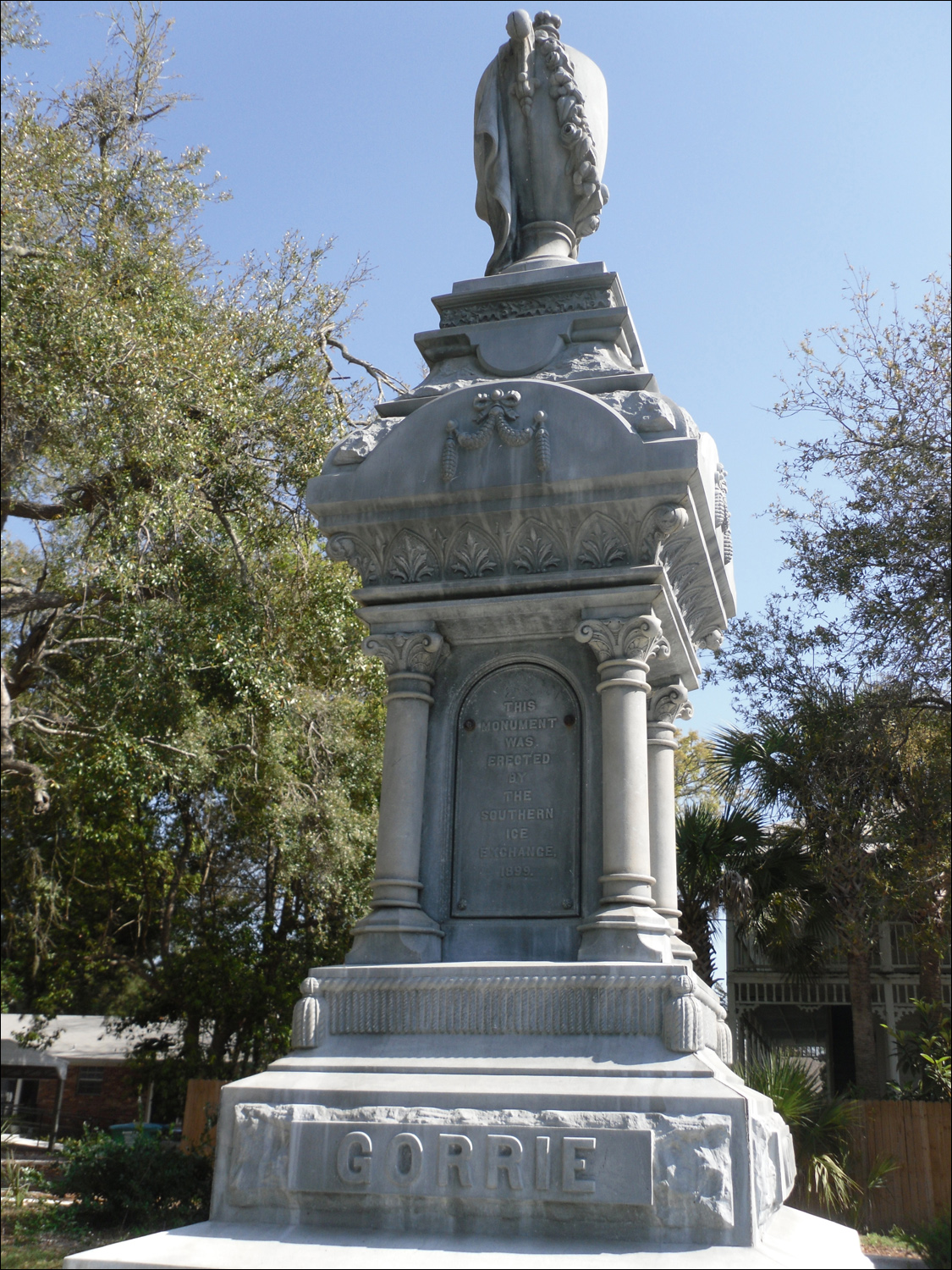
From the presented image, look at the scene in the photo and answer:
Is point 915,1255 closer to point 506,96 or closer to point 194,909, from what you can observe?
point 506,96

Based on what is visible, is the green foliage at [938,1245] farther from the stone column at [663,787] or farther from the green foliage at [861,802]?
the green foliage at [861,802]

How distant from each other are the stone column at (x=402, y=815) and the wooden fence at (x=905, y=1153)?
482 inches

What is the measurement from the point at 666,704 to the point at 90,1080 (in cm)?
3782

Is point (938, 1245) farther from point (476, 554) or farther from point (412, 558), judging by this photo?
point (412, 558)

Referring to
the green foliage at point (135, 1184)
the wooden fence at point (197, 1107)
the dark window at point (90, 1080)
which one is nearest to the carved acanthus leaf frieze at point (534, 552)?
the green foliage at point (135, 1184)

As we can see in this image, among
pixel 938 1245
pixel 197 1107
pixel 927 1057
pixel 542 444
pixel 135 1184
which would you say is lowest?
pixel 135 1184

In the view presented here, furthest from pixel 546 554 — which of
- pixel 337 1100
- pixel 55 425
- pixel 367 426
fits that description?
pixel 55 425

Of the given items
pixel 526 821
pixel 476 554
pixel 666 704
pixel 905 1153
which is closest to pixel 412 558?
pixel 476 554

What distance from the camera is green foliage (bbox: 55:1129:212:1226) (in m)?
12.1

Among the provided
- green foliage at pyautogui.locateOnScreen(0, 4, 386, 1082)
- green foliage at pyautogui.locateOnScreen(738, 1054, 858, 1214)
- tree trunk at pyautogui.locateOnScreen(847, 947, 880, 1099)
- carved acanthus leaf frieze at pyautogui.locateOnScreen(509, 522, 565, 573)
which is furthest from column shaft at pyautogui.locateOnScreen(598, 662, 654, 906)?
tree trunk at pyautogui.locateOnScreen(847, 947, 880, 1099)

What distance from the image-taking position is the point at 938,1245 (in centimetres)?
931

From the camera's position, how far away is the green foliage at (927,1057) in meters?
16.6

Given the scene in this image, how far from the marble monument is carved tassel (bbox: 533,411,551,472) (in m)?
0.02

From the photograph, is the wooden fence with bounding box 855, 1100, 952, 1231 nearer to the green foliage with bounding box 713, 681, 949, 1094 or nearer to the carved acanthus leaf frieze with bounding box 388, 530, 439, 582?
the green foliage with bounding box 713, 681, 949, 1094
